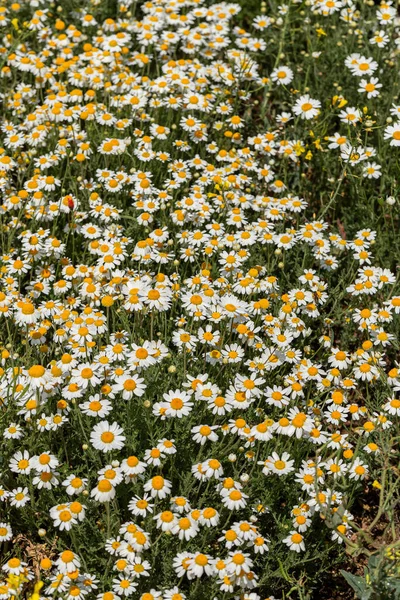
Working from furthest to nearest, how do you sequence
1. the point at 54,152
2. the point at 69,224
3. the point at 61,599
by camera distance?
the point at 54,152
the point at 69,224
the point at 61,599

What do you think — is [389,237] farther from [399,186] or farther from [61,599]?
[61,599]

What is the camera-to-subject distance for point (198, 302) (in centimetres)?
460

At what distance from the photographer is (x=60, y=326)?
188 inches

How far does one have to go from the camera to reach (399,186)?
5551 mm

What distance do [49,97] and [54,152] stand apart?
1.64ft

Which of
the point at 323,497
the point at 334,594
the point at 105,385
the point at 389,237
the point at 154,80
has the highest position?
the point at 154,80

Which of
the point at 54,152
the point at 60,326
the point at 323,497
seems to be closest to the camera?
the point at 323,497

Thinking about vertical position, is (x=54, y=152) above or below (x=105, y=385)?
above

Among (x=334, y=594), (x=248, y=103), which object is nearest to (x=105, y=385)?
(x=334, y=594)

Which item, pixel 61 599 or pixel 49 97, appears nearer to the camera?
pixel 61 599

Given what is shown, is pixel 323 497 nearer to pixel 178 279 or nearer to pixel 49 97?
pixel 178 279

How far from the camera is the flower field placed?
3914mm

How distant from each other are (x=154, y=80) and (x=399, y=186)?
2.01m

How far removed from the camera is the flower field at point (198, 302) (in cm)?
391
